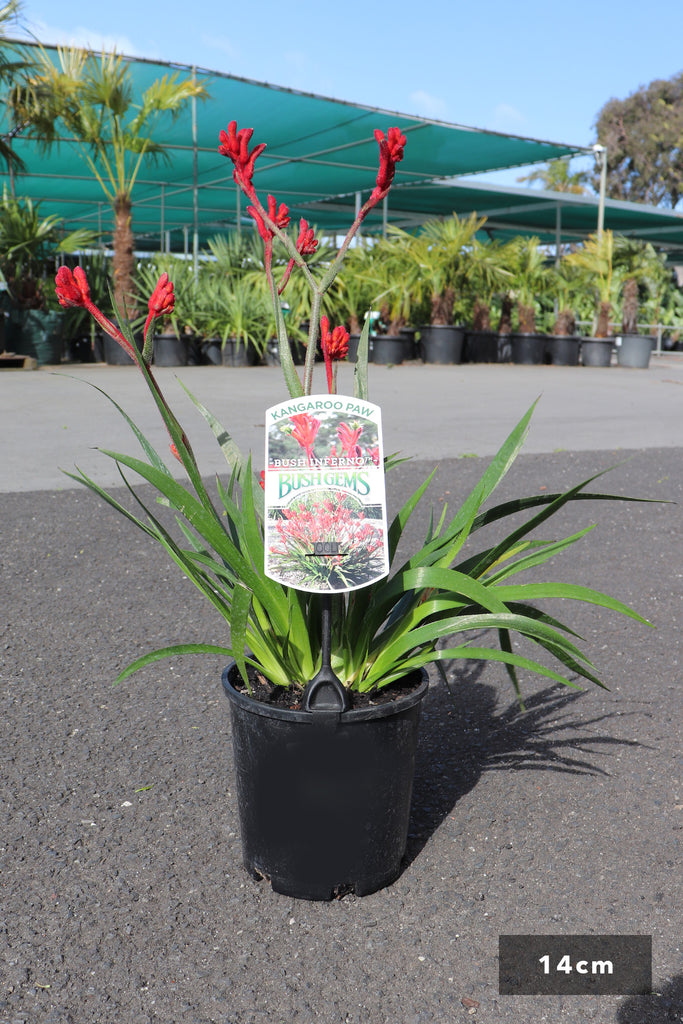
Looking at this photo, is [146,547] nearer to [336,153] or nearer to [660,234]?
[336,153]

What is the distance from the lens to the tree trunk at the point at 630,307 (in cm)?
1689

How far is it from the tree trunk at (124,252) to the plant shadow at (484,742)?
1119cm

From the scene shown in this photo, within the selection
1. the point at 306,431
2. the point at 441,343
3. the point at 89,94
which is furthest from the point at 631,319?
the point at 306,431

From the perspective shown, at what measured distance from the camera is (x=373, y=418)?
1.65 metres

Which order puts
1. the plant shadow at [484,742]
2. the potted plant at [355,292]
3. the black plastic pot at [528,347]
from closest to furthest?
1. the plant shadow at [484,742]
2. the potted plant at [355,292]
3. the black plastic pot at [528,347]

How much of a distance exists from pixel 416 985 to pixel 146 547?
2788mm

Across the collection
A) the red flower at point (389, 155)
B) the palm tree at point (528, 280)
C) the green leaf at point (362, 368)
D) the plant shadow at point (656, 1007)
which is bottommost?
the plant shadow at point (656, 1007)

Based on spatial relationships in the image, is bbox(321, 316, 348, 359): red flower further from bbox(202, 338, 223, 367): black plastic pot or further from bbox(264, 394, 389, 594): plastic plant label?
bbox(202, 338, 223, 367): black plastic pot

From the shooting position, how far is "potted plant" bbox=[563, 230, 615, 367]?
54.0 feet

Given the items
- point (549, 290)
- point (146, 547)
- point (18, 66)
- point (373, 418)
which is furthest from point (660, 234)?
point (373, 418)

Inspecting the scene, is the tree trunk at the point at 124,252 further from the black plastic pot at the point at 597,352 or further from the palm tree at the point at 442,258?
the black plastic pot at the point at 597,352

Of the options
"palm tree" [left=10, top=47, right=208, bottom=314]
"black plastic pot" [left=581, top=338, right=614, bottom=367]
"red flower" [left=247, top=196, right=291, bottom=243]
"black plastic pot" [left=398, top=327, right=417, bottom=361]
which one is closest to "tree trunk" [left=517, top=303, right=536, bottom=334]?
"black plastic pot" [left=581, top=338, right=614, bottom=367]

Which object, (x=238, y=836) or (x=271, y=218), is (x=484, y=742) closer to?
(x=238, y=836)

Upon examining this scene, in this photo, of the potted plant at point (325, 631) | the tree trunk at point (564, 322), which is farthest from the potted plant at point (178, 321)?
the potted plant at point (325, 631)
